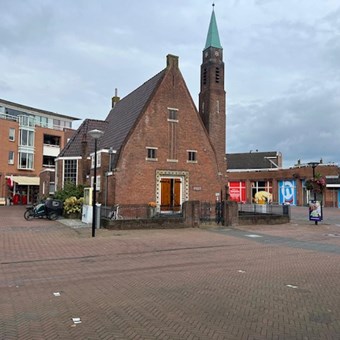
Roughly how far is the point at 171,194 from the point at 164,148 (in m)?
3.69

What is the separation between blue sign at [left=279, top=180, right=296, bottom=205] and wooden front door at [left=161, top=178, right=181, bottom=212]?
2962 cm

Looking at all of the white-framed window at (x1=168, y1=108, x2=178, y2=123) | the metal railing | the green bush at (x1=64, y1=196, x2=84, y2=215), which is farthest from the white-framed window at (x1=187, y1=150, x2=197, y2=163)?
the green bush at (x1=64, y1=196, x2=84, y2=215)

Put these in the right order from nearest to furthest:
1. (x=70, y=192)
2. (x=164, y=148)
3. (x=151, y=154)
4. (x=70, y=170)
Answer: (x=70, y=192) < (x=151, y=154) < (x=164, y=148) < (x=70, y=170)

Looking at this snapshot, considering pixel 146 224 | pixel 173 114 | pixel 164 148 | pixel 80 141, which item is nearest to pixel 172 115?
pixel 173 114

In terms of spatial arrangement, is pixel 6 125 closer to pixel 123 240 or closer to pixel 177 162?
pixel 177 162

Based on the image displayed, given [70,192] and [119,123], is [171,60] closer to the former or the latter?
[119,123]

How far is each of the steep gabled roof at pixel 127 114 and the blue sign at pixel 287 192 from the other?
29756 millimetres

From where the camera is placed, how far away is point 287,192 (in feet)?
175

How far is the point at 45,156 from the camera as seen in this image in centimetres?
5756

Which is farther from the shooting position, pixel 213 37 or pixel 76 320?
pixel 213 37

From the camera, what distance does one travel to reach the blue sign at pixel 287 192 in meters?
52.6

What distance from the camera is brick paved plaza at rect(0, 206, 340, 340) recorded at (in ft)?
18.0

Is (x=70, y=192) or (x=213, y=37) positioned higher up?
(x=213, y=37)

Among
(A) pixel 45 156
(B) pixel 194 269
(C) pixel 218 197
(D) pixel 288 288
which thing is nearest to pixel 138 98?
(C) pixel 218 197
